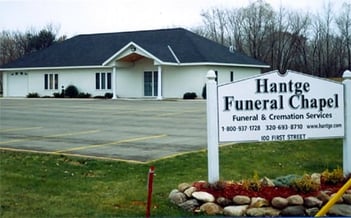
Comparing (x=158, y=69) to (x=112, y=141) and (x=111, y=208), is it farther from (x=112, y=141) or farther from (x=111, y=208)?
(x=111, y=208)

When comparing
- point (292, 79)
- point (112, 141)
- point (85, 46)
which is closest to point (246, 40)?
point (85, 46)

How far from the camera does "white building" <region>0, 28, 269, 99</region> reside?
38.9 meters

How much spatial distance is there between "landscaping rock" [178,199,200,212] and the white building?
30.8 m

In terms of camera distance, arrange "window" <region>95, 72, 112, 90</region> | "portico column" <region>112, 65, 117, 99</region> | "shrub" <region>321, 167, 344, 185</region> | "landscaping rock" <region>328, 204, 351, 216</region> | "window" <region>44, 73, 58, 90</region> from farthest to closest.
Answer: "window" <region>44, 73, 58, 90</region>
"window" <region>95, 72, 112, 90</region>
"portico column" <region>112, 65, 117, 99</region>
"shrub" <region>321, 167, 344, 185</region>
"landscaping rock" <region>328, 204, 351, 216</region>

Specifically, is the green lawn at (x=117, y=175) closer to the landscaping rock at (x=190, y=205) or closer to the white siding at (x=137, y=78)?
the landscaping rock at (x=190, y=205)

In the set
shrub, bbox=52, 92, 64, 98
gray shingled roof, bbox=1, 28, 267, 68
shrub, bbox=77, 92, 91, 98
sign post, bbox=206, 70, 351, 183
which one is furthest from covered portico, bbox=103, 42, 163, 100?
sign post, bbox=206, 70, 351, 183

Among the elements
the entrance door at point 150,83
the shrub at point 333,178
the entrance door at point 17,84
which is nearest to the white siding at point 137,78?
the entrance door at point 17,84

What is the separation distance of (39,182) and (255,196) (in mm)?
3739

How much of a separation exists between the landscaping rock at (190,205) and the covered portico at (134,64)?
31.1m

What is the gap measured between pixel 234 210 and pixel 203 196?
49 cm

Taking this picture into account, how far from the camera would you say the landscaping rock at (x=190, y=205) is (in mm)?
7052

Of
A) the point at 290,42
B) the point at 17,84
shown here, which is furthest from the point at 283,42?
the point at 17,84

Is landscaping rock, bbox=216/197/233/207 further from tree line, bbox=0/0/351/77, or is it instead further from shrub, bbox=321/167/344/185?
tree line, bbox=0/0/351/77

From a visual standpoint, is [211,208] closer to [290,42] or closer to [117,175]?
[117,175]
